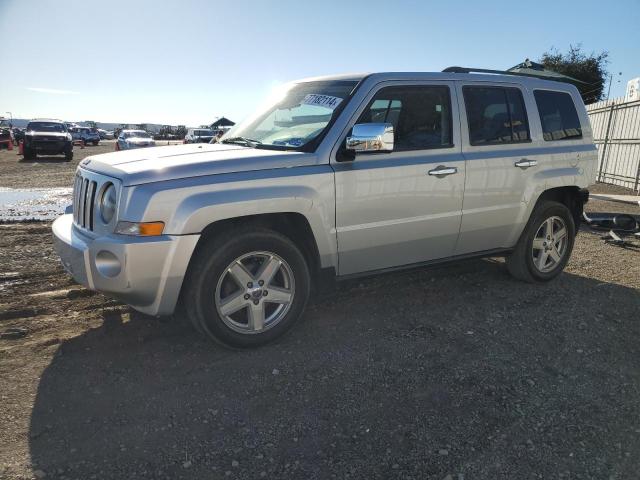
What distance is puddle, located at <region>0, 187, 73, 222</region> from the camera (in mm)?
8152

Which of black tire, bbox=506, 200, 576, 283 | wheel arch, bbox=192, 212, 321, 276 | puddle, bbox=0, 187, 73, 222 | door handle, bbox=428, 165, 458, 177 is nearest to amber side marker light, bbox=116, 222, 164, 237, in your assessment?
wheel arch, bbox=192, 212, 321, 276

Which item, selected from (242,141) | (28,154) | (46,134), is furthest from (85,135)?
(242,141)

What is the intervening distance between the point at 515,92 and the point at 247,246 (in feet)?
10.1

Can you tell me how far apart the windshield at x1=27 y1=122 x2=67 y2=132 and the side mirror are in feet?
78.4

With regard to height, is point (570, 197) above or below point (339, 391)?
above

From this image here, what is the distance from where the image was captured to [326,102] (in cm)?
396

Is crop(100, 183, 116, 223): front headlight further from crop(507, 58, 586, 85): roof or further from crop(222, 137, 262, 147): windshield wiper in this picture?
crop(507, 58, 586, 85): roof

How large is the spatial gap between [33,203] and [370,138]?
27.7 ft

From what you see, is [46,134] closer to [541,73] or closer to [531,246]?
[541,73]

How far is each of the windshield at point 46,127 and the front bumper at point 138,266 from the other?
23.4m

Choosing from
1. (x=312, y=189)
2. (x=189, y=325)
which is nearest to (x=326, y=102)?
(x=312, y=189)

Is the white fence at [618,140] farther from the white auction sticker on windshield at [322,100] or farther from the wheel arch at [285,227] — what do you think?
the wheel arch at [285,227]

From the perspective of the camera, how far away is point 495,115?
4566 millimetres

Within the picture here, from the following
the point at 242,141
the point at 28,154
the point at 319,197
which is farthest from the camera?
the point at 28,154
